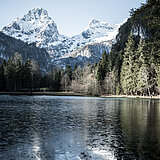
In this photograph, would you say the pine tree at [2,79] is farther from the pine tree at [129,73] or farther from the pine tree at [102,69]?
the pine tree at [129,73]

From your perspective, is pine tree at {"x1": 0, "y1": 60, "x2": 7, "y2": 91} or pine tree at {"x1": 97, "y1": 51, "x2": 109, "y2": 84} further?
pine tree at {"x1": 0, "y1": 60, "x2": 7, "y2": 91}

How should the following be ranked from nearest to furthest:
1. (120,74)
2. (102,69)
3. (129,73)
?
1. (129,73)
2. (120,74)
3. (102,69)

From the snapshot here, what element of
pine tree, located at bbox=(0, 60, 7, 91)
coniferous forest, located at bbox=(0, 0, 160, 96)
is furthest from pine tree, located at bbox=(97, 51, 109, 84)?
pine tree, located at bbox=(0, 60, 7, 91)

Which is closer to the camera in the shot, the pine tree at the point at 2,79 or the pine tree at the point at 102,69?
the pine tree at the point at 102,69

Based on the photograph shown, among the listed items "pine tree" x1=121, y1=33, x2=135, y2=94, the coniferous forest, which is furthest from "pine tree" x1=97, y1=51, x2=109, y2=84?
"pine tree" x1=121, y1=33, x2=135, y2=94

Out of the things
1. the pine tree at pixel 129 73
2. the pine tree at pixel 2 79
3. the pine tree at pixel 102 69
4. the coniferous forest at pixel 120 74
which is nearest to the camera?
the coniferous forest at pixel 120 74

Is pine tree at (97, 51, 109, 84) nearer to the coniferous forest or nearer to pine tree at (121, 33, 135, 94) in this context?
the coniferous forest

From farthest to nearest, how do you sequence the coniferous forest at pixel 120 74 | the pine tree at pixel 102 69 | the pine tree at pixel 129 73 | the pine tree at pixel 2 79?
the pine tree at pixel 2 79 < the pine tree at pixel 102 69 < the pine tree at pixel 129 73 < the coniferous forest at pixel 120 74

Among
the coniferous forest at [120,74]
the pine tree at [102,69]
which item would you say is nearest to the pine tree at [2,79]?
the coniferous forest at [120,74]

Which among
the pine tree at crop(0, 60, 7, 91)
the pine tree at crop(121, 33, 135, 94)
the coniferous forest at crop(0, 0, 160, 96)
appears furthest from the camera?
the pine tree at crop(0, 60, 7, 91)

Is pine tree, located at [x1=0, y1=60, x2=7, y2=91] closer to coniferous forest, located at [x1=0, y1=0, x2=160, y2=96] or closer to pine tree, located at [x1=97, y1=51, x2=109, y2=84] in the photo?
coniferous forest, located at [x1=0, y1=0, x2=160, y2=96]

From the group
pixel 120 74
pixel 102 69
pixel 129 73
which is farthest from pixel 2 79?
pixel 129 73

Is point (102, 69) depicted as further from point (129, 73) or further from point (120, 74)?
point (129, 73)

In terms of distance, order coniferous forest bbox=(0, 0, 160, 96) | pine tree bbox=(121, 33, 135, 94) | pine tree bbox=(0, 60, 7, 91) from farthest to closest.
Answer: pine tree bbox=(0, 60, 7, 91), pine tree bbox=(121, 33, 135, 94), coniferous forest bbox=(0, 0, 160, 96)
